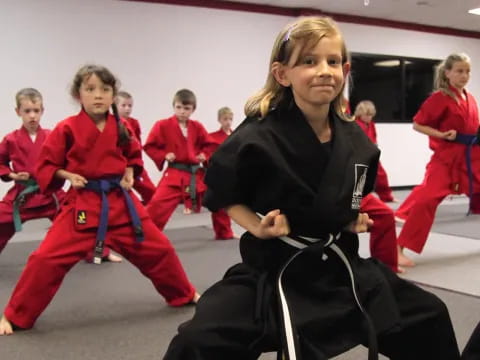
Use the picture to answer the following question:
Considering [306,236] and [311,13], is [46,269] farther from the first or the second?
[311,13]

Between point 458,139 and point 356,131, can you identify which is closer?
point 356,131

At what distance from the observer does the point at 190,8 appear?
Result: 716cm

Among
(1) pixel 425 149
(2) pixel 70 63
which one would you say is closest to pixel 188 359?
(2) pixel 70 63

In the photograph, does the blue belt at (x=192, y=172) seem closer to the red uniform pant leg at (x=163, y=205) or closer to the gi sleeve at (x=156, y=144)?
the red uniform pant leg at (x=163, y=205)

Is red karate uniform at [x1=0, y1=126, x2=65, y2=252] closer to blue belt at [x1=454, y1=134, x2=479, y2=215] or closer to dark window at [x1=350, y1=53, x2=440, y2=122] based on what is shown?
blue belt at [x1=454, y1=134, x2=479, y2=215]

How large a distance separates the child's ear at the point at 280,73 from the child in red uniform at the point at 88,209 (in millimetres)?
1194

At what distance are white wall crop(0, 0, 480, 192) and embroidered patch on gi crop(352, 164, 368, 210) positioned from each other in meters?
5.26

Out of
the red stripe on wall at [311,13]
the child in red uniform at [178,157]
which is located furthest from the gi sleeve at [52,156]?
the red stripe on wall at [311,13]

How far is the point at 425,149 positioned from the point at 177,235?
20.0ft

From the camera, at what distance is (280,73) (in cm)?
146

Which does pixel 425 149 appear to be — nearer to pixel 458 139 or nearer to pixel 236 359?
pixel 458 139

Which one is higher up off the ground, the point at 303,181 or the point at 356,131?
the point at 356,131

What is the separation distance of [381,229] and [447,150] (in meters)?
1.02

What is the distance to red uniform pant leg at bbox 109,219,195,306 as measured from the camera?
2443 millimetres
